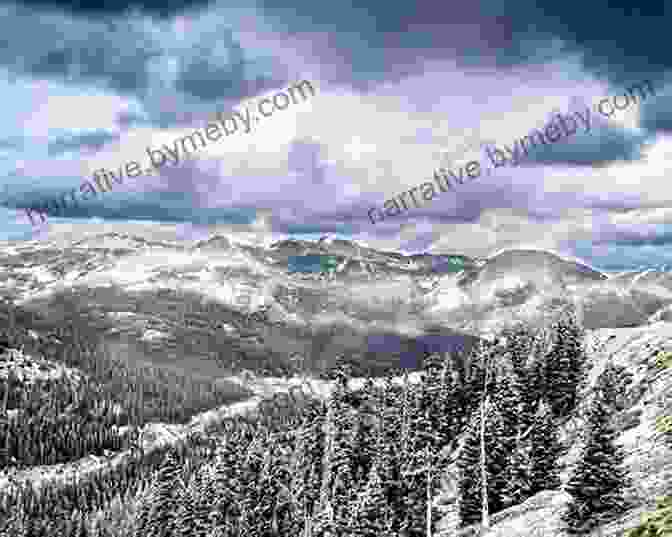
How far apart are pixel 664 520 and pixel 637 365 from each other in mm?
60428

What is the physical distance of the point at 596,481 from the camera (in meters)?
32.5

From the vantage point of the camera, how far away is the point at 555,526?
36.3m

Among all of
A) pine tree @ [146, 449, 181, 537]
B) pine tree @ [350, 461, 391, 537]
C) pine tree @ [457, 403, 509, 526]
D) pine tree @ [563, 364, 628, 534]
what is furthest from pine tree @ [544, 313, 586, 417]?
pine tree @ [146, 449, 181, 537]

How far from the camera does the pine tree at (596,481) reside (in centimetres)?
3228

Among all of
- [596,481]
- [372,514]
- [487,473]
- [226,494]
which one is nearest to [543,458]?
[487,473]

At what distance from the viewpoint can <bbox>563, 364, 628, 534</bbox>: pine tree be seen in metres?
32.3

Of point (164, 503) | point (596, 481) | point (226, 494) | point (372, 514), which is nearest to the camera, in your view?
point (596, 481)

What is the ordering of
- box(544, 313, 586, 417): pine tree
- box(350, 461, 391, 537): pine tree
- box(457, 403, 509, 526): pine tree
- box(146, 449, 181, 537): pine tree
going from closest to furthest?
box(457, 403, 509, 526): pine tree, box(350, 461, 391, 537): pine tree, box(544, 313, 586, 417): pine tree, box(146, 449, 181, 537): pine tree

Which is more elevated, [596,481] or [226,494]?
[596,481]

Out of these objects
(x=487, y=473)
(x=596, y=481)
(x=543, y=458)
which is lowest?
(x=487, y=473)

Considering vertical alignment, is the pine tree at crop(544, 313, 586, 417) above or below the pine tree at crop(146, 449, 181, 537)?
above

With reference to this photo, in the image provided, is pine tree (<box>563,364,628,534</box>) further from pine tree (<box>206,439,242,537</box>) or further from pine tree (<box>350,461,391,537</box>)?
pine tree (<box>206,439,242,537</box>)

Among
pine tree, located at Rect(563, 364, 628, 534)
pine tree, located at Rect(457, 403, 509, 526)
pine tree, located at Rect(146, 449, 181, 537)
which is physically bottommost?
pine tree, located at Rect(146, 449, 181, 537)

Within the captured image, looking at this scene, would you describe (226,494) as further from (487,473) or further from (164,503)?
(487,473)
